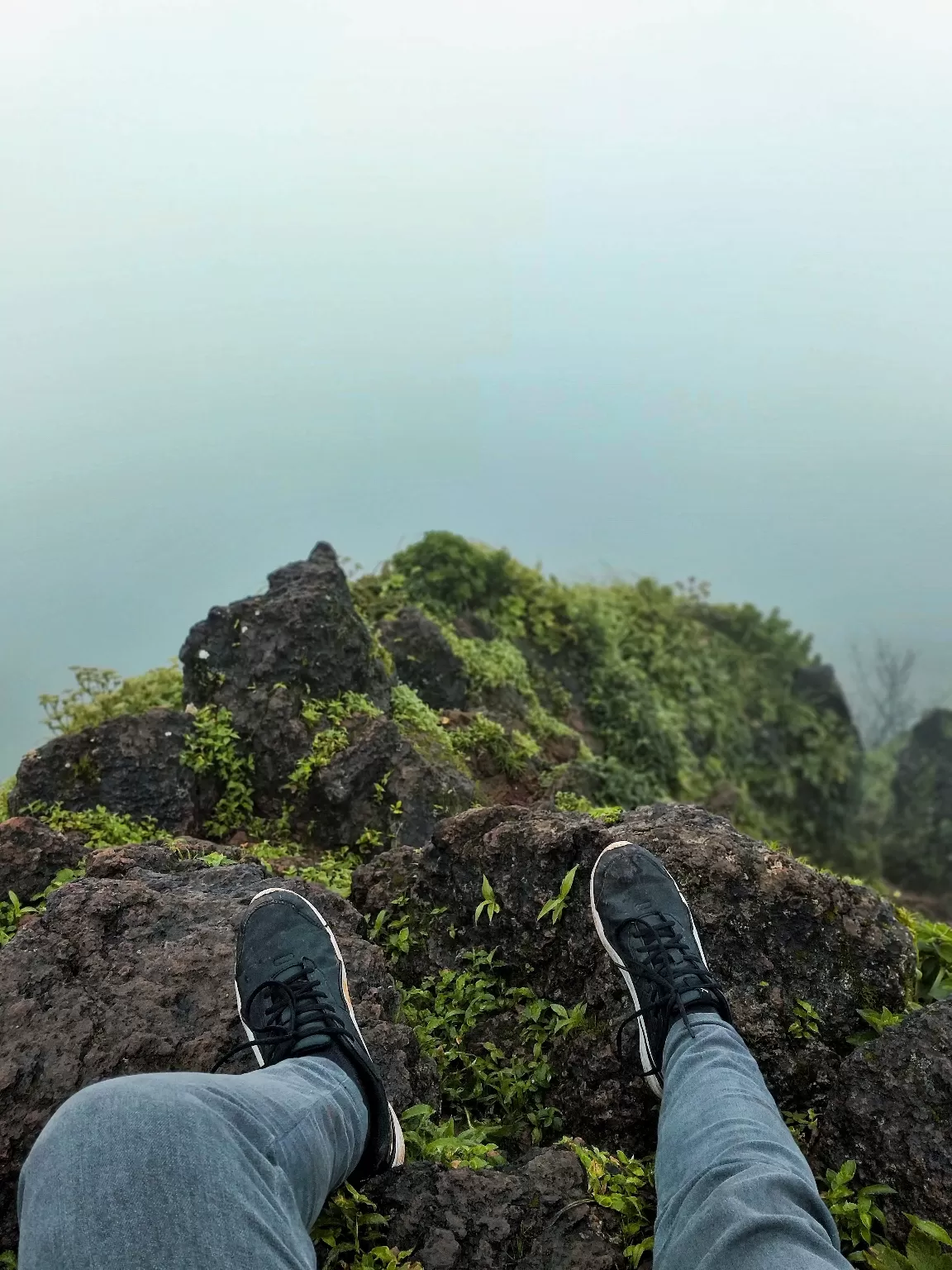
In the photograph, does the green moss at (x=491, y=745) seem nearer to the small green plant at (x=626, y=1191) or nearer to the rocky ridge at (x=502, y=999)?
the rocky ridge at (x=502, y=999)

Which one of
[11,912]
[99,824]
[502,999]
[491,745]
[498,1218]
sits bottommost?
[498,1218]

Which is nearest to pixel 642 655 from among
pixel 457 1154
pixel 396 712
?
pixel 396 712

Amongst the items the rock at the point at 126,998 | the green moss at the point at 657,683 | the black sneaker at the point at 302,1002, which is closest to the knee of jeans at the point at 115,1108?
the black sneaker at the point at 302,1002

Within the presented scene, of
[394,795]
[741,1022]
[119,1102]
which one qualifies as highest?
[394,795]

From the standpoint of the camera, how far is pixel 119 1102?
5.30 feet

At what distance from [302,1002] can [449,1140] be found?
60 centimetres

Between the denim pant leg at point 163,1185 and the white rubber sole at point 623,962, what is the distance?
3.58 ft

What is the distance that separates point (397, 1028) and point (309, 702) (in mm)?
3161

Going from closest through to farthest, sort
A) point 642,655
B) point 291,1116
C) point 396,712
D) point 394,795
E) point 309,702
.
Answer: point 291,1116 < point 394,795 < point 309,702 < point 396,712 < point 642,655

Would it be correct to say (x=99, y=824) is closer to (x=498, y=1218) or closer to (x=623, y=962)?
(x=623, y=962)

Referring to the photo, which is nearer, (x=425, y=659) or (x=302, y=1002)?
(x=302, y=1002)

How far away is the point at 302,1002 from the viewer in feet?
8.17

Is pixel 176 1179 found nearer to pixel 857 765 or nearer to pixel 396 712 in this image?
pixel 396 712

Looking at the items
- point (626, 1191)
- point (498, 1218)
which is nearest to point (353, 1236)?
point (498, 1218)
